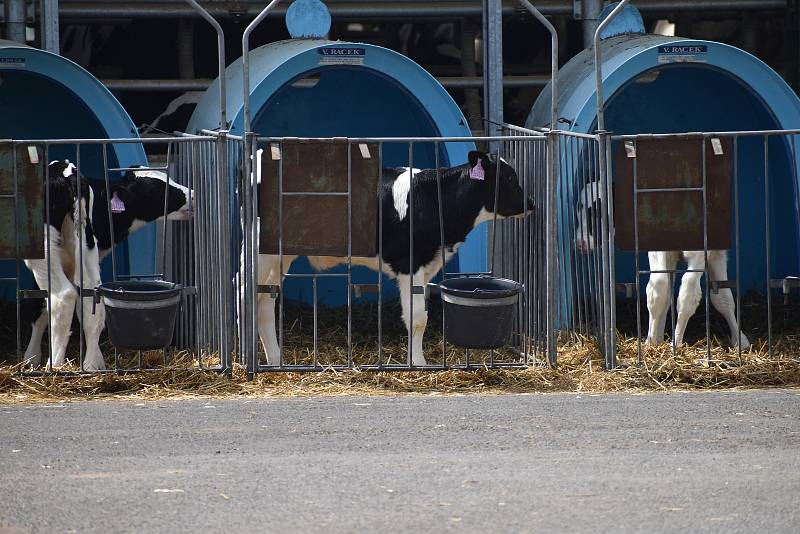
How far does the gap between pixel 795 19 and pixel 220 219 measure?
812 centimetres

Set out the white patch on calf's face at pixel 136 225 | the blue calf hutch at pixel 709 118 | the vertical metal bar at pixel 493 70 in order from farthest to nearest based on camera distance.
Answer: the vertical metal bar at pixel 493 70
the blue calf hutch at pixel 709 118
the white patch on calf's face at pixel 136 225

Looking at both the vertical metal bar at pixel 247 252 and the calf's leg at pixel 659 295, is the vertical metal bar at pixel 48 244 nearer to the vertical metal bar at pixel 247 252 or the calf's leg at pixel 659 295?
the vertical metal bar at pixel 247 252

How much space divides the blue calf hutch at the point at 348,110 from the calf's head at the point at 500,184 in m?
1.18

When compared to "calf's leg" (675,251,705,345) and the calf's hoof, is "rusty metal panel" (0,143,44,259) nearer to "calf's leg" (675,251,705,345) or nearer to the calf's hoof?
the calf's hoof

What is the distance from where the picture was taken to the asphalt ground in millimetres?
6137

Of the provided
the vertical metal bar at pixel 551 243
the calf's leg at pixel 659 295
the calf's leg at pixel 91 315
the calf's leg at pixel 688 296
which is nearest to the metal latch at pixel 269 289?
the calf's leg at pixel 91 315

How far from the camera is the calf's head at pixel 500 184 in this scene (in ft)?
35.0

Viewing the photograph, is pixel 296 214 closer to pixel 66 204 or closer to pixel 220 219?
pixel 220 219

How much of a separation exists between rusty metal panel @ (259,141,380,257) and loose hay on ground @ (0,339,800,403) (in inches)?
36.1

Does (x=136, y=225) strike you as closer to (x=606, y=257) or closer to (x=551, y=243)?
(x=551, y=243)

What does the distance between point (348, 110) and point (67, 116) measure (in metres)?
2.67

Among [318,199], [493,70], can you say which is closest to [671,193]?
[318,199]

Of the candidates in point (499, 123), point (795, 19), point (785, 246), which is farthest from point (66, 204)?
point (795, 19)

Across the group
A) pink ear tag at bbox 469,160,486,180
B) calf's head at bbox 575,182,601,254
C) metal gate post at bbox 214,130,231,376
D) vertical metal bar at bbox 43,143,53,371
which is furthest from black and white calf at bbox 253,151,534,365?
vertical metal bar at bbox 43,143,53,371
